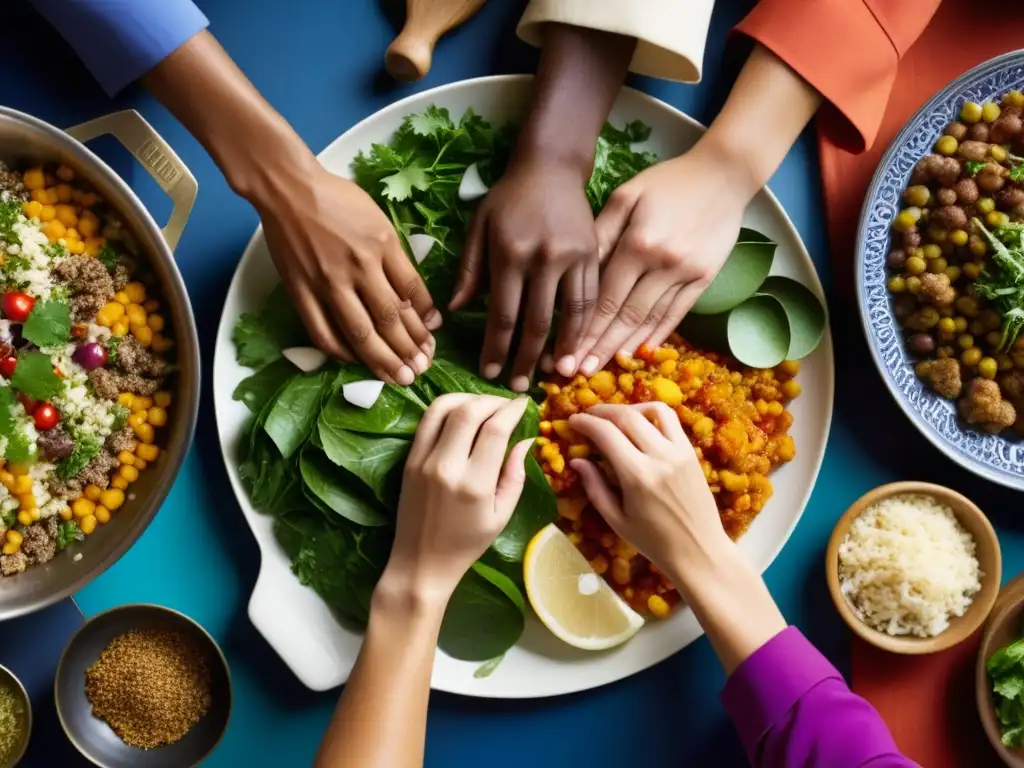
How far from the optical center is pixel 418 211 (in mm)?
1494

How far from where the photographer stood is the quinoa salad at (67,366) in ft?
4.50

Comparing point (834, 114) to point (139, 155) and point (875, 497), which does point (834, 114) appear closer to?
point (875, 497)

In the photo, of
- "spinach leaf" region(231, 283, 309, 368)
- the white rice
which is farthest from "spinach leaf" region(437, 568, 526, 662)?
the white rice

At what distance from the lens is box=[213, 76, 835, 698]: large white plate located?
148 cm

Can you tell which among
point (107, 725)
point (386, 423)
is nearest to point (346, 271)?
point (386, 423)

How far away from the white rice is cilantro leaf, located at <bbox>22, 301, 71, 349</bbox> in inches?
51.3

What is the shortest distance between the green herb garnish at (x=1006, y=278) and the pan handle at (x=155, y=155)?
4.12 feet

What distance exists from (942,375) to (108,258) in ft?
4.48

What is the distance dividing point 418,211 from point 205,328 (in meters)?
0.43

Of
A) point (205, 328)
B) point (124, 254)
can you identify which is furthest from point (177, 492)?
point (124, 254)

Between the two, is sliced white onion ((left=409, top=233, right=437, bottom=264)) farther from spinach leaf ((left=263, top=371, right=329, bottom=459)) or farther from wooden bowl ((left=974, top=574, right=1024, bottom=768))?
wooden bowl ((left=974, top=574, right=1024, bottom=768))

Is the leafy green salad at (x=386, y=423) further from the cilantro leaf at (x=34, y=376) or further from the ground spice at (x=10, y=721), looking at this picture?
the ground spice at (x=10, y=721)

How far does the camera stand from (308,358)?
145cm

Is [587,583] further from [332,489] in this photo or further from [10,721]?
[10,721]
